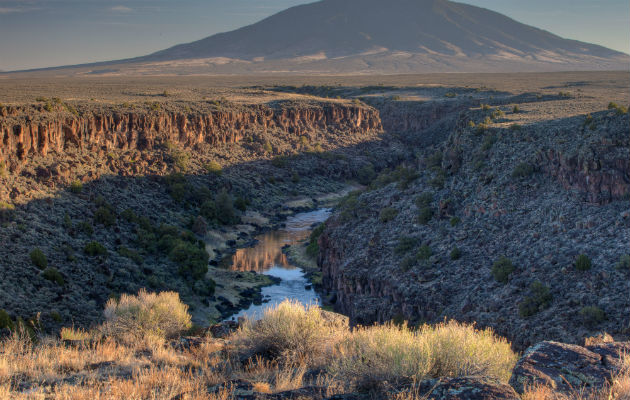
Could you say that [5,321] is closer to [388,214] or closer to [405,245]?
[405,245]

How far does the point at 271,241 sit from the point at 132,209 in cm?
1149

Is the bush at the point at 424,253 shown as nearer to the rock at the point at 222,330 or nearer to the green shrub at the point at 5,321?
the rock at the point at 222,330

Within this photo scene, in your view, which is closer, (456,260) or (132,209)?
(456,260)

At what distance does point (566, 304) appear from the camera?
19594mm

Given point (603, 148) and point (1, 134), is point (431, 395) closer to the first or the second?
point (603, 148)

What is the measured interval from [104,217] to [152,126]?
19874 mm

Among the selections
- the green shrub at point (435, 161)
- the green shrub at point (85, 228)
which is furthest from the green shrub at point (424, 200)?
the green shrub at point (85, 228)

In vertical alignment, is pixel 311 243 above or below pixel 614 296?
below

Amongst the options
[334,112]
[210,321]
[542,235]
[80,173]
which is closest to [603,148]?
[542,235]

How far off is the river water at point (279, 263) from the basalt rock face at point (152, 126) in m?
15.0

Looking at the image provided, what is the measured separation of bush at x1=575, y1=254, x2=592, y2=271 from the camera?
2052cm

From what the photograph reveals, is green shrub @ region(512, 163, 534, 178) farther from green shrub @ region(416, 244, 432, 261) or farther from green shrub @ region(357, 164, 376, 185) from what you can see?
green shrub @ region(357, 164, 376, 185)

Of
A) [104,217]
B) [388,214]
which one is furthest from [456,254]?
[104,217]

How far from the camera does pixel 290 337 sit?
11492 millimetres
